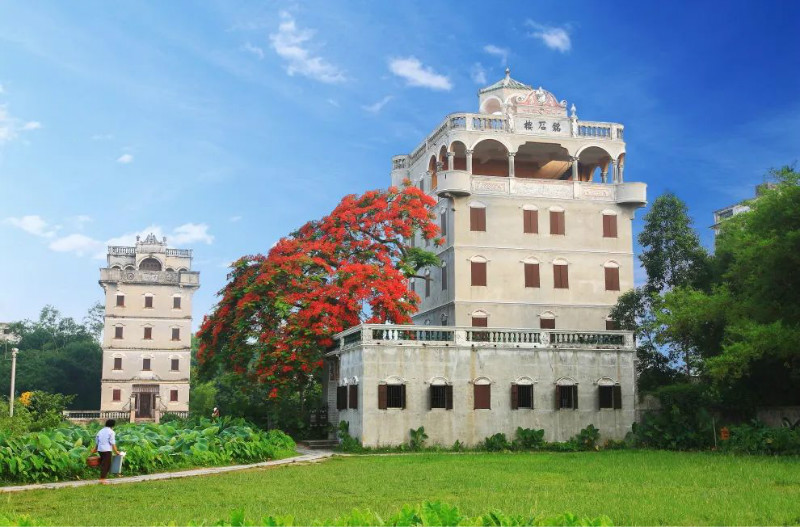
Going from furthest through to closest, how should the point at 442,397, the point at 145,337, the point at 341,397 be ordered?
the point at 145,337, the point at 341,397, the point at 442,397

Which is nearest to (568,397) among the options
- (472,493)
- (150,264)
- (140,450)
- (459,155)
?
(459,155)

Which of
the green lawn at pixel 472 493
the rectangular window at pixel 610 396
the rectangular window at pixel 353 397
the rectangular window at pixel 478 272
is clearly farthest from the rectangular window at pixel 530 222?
the green lawn at pixel 472 493

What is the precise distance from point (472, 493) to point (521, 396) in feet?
49.4

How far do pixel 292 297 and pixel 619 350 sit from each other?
12.2 metres

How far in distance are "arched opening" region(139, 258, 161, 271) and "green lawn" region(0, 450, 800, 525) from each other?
163 feet

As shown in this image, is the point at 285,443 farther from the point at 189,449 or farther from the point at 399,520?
the point at 399,520

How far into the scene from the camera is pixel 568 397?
31406 mm

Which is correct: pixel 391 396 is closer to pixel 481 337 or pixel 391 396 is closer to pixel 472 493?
pixel 481 337

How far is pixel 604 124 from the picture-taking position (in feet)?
135

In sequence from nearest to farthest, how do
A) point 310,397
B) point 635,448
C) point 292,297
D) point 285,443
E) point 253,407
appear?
point 285,443
point 635,448
point 292,297
point 253,407
point 310,397

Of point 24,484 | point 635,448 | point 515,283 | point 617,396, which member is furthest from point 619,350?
point 24,484

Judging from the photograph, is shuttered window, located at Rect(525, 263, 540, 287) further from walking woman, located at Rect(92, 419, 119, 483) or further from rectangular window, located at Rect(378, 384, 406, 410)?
walking woman, located at Rect(92, 419, 119, 483)

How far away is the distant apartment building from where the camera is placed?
6531 cm

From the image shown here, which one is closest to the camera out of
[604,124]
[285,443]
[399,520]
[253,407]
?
[399,520]
